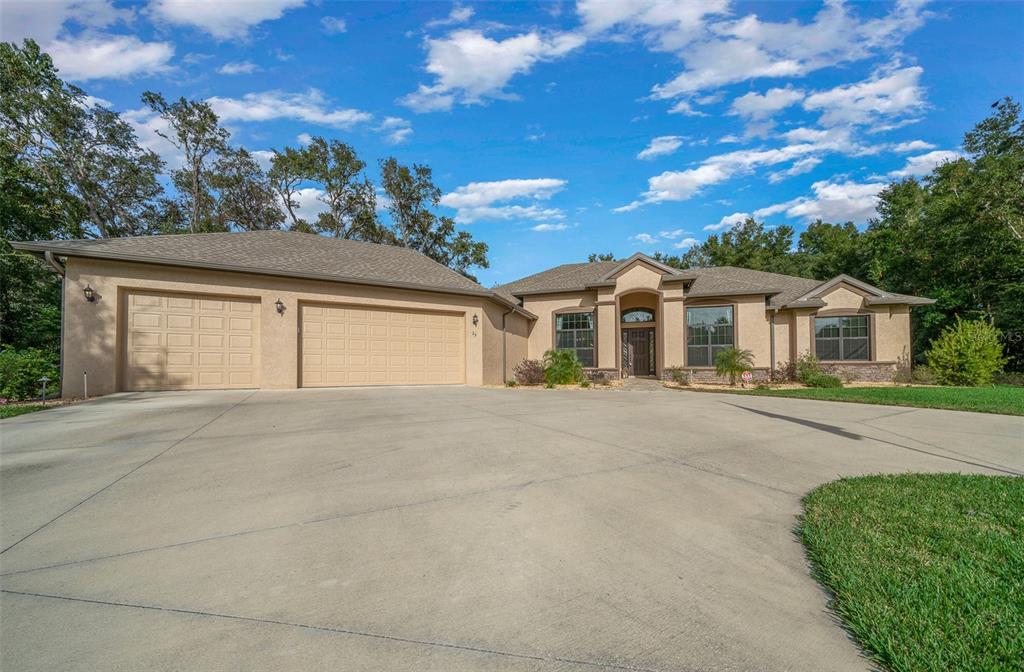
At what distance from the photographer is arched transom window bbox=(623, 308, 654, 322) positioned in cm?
1938

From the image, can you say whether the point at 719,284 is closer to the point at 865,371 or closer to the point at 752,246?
the point at 865,371

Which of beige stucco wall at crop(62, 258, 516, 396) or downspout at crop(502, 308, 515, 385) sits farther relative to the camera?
downspout at crop(502, 308, 515, 385)

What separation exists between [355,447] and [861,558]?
505 centimetres

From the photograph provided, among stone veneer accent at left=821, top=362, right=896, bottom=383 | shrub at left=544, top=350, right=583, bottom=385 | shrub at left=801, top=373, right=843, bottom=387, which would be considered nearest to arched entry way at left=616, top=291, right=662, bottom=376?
shrub at left=544, top=350, right=583, bottom=385

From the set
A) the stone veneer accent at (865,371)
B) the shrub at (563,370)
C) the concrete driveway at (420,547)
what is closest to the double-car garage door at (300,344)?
the shrub at (563,370)

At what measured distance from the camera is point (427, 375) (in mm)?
14094

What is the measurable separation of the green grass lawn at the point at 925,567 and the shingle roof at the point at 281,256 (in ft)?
39.8

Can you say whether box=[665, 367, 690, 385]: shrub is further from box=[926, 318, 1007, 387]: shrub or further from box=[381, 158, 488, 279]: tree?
box=[381, 158, 488, 279]: tree

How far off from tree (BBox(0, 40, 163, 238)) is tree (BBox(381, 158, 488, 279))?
13750mm

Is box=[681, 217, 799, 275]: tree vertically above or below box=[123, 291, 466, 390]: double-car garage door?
above

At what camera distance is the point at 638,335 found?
19562mm

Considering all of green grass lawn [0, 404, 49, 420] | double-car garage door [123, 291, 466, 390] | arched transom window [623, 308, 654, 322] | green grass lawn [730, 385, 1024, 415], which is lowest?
green grass lawn [730, 385, 1024, 415]

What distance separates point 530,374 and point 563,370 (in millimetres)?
1492

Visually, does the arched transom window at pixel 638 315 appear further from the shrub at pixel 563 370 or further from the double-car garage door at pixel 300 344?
the double-car garage door at pixel 300 344
